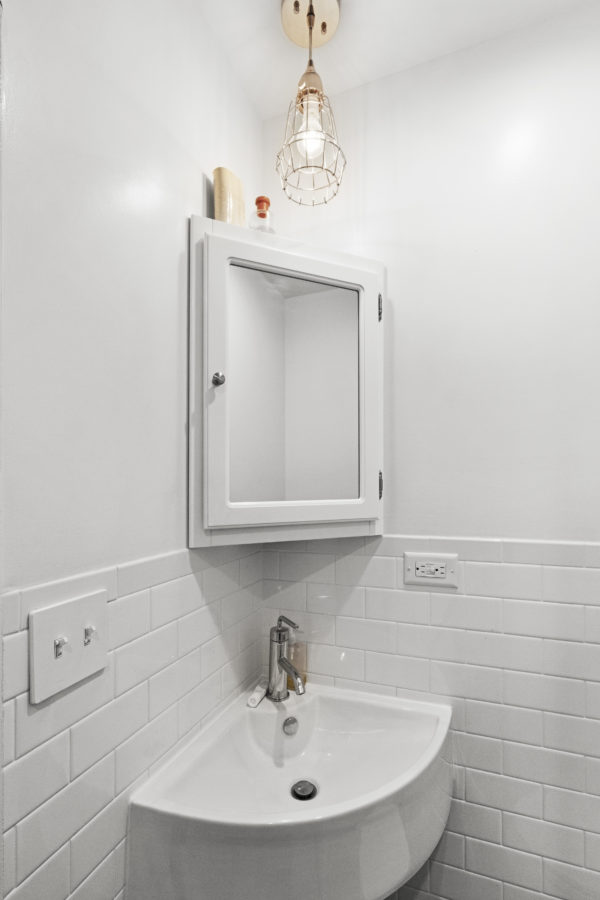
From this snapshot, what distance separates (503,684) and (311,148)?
1.43 m

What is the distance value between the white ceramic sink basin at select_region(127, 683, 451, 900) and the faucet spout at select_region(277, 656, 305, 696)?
4.5 inches

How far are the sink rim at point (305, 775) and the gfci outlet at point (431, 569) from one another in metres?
0.31

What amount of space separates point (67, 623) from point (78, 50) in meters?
0.94

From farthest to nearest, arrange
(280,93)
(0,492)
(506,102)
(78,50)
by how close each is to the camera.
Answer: (280,93)
(506,102)
(78,50)
(0,492)

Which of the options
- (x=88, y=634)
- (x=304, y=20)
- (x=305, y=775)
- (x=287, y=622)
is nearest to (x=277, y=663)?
(x=287, y=622)

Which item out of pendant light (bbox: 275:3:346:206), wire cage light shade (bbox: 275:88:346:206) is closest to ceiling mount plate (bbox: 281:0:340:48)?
pendant light (bbox: 275:3:346:206)

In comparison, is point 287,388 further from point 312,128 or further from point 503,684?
point 503,684

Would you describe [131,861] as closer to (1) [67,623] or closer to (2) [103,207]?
(1) [67,623]

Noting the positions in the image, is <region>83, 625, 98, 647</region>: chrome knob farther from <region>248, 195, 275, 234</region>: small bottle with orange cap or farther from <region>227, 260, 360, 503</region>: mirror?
<region>248, 195, 275, 234</region>: small bottle with orange cap

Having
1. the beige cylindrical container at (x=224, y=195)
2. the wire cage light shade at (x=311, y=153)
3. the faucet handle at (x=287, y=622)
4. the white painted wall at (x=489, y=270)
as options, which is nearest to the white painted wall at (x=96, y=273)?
the beige cylindrical container at (x=224, y=195)

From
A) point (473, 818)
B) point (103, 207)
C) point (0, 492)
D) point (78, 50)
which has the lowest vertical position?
point (473, 818)

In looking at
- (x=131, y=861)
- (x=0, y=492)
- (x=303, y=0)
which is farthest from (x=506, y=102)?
(x=131, y=861)

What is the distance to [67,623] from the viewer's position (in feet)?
2.49

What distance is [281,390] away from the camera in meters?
1.26
